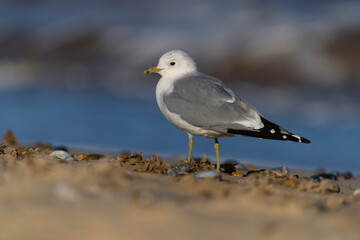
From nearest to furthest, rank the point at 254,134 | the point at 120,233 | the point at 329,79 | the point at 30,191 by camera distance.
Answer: the point at 120,233 → the point at 30,191 → the point at 254,134 → the point at 329,79

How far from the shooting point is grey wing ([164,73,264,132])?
189 inches

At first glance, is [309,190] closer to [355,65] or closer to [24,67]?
[355,65]

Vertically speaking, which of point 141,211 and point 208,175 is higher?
point 208,175

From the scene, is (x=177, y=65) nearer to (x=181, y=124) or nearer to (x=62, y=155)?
(x=181, y=124)

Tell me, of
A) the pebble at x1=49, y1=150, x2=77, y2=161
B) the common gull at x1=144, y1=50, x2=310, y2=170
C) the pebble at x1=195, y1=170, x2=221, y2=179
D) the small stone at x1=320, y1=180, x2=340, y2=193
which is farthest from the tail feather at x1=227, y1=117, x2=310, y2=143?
the pebble at x1=49, y1=150, x2=77, y2=161

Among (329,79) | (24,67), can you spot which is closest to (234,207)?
(329,79)

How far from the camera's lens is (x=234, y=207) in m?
2.64

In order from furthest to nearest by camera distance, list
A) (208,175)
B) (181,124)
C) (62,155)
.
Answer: (62,155) < (181,124) < (208,175)

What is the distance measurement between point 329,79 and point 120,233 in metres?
12.0

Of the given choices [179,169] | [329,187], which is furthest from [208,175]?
[329,187]

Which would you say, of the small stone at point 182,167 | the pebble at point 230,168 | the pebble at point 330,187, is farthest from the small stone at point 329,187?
the small stone at point 182,167

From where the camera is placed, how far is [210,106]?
15.9ft

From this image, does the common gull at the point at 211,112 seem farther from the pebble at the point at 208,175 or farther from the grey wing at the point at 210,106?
the pebble at the point at 208,175

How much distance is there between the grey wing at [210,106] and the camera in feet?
15.8
